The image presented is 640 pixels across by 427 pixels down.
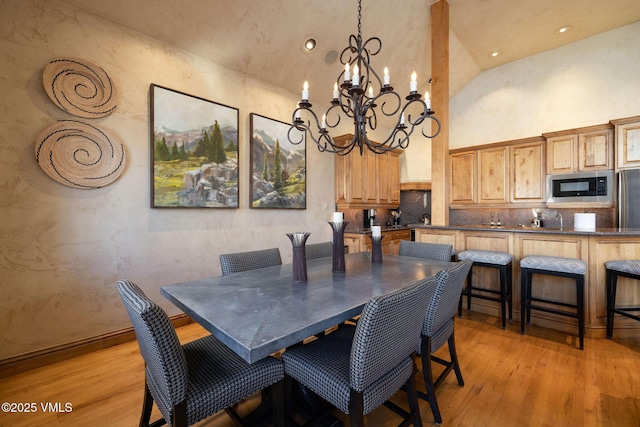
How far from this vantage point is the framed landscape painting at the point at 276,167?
357cm

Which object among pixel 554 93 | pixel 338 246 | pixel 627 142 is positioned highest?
pixel 554 93

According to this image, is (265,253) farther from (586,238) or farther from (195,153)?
(586,238)

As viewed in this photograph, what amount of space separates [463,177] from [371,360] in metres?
4.94

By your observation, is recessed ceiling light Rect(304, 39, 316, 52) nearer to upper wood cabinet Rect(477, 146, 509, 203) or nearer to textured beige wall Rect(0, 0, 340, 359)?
textured beige wall Rect(0, 0, 340, 359)

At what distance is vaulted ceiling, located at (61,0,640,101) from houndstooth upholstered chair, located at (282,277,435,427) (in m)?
3.13

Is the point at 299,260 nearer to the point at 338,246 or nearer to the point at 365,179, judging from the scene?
the point at 338,246

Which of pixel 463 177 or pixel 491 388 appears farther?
pixel 463 177

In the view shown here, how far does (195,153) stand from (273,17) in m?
1.71

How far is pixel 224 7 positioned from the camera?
8.79 ft

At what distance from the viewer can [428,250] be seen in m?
2.51

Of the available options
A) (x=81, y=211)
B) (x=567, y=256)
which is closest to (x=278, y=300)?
(x=81, y=211)

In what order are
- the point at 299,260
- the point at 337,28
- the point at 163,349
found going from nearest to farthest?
the point at 163,349 < the point at 299,260 < the point at 337,28

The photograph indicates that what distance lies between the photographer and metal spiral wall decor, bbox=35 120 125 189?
2.18 meters

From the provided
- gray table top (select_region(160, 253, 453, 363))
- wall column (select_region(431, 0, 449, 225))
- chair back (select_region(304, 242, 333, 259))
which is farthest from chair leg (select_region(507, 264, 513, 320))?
chair back (select_region(304, 242, 333, 259))
